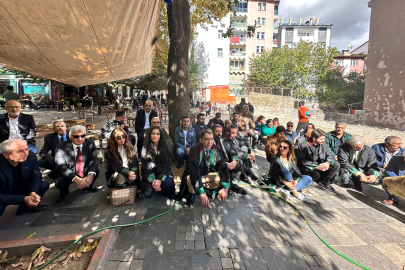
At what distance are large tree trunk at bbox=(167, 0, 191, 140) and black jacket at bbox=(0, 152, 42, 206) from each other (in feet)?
9.92

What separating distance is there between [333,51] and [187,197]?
37.4 metres

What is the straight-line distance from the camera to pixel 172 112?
540 cm

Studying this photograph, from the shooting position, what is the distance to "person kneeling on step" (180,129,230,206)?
356cm

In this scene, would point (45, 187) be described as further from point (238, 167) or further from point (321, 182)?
point (321, 182)

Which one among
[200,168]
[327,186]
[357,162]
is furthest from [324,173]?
[200,168]

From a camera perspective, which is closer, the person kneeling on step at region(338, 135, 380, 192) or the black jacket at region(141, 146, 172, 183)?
the black jacket at region(141, 146, 172, 183)

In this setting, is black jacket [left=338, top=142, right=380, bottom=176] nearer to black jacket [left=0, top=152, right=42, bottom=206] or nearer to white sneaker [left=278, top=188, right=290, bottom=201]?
white sneaker [left=278, top=188, right=290, bottom=201]

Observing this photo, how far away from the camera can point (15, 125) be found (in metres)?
4.35

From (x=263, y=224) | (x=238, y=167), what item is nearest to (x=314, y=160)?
(x=238, y=167)

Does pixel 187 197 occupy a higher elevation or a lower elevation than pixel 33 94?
lower

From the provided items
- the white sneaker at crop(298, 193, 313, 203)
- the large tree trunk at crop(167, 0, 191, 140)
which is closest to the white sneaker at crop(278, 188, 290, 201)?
the white sneaker at crop(298, 193, 313, 203)

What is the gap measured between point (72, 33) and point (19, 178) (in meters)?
2.48

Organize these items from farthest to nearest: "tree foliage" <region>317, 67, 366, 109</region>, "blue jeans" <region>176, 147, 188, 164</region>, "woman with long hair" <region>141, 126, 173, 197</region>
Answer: "tree foliage" <region>317, 67, 366, 109</region>, "blue jeans" <region>176, 147, 188, 164</region>, "woman with long hair" <region>141, 126, 173, 197</region>

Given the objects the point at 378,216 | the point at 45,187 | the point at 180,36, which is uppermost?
the point at 180,36
